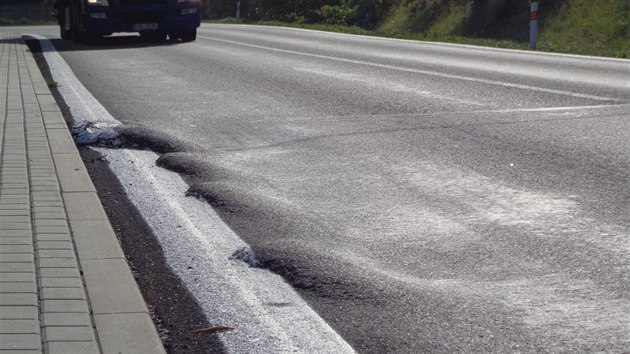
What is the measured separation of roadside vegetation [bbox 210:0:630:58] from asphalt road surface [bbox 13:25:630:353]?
836 centimetres

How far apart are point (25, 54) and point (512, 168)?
14.0 m

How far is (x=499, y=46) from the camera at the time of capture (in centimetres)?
2133

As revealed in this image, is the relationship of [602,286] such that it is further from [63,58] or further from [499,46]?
[499,46]

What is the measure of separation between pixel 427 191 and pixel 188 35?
19052mm

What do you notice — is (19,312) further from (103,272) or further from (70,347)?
(103,272)

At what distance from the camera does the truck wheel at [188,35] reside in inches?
974

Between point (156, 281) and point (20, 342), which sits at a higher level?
point (20, 342)

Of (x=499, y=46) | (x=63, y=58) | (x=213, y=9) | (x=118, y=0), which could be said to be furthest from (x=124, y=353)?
(x=213, y=9)

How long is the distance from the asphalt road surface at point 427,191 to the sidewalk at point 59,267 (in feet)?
2.41

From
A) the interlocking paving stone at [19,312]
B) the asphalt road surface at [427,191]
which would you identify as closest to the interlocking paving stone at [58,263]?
the interlocking paving stone at [19,312]

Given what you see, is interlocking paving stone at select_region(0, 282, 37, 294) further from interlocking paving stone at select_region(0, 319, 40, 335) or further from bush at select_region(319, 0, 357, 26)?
bush at select_region(319, 0, 357, 26)

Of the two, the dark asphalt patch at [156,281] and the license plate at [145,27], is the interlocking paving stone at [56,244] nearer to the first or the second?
the dark asphalt patch at [156,281]

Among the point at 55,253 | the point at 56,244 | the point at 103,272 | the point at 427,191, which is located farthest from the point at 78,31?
the point at 103,272

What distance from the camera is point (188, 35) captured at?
81.6 ft
